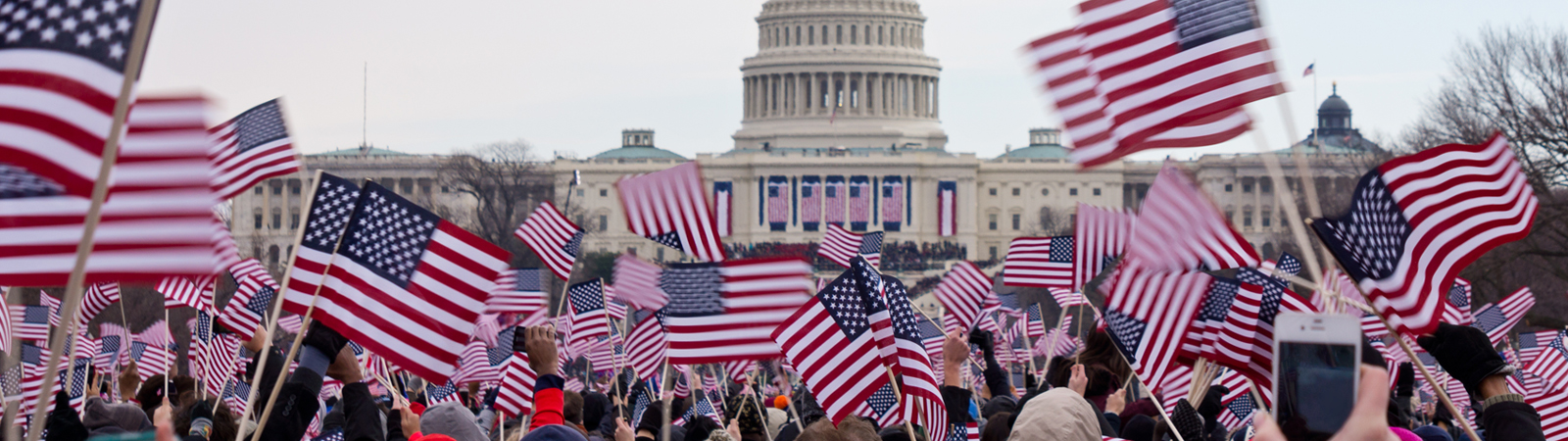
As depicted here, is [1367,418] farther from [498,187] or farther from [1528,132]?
[498,187]

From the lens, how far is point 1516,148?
101 ft

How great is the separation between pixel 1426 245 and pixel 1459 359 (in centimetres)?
156

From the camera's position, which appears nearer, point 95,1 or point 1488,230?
point 95,1

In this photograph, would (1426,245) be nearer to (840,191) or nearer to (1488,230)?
(1488,230)

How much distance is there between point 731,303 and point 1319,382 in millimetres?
4240

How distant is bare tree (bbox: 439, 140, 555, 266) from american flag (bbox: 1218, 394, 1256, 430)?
4326 centimetres

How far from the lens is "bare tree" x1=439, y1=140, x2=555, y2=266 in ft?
199

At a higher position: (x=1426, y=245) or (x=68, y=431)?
(x=1426, y=245)

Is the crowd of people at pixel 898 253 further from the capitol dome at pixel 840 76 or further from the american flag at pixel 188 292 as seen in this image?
the american flag at pixel 188 292

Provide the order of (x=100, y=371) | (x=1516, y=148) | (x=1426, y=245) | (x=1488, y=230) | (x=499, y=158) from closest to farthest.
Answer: (x=1426, y=245) < (x=1488, y=230) < (x=100, y=371) < (x=1516, y=148) < (x=499, y=158)

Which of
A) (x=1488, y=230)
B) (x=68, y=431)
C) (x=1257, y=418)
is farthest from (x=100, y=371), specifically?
(x=1257, y=418)

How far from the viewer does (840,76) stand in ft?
367

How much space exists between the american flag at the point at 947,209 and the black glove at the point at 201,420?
9117cm

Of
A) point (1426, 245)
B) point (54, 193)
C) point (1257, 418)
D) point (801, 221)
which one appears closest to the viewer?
point (1257, 418)
